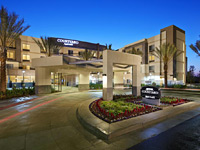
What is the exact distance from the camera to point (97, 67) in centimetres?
2062

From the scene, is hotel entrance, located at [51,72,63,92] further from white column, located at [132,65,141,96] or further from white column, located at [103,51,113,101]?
white column, located at [132,65,141,96]

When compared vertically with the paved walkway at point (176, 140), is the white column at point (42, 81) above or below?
above

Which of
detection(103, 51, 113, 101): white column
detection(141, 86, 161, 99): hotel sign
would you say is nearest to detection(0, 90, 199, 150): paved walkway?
detection(141, 86, 161, 99): hotel sign

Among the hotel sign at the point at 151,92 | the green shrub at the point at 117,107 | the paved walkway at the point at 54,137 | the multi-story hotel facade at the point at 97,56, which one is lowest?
the paved walkway at the point at 54,137

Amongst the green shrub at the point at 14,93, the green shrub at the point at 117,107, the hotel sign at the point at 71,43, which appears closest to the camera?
the green shrub at the point at 117,107

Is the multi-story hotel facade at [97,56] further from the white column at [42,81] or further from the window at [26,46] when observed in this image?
the white column at [42,81]

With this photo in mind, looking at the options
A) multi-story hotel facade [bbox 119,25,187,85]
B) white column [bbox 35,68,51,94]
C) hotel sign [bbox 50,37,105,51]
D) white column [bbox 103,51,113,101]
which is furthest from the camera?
multi-story hotel facade [bbox 119,25,187,85]

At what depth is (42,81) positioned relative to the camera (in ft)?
57.4

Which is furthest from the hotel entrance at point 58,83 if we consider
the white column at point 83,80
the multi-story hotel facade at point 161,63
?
the multi-story hotel facade at point 161,63

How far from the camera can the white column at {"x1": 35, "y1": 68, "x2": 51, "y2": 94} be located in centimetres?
1722

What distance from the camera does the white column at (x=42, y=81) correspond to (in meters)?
17.2

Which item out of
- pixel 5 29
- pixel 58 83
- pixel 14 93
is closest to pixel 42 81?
pixel 58 83

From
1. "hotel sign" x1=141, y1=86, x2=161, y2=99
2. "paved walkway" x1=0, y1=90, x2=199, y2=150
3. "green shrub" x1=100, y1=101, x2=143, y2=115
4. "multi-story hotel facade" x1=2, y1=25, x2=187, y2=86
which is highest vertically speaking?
"multi-story hotel facade" x1=2, y1=25, x2=187, y2=86

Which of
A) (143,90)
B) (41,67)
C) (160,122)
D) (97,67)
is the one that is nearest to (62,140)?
(160,122)
